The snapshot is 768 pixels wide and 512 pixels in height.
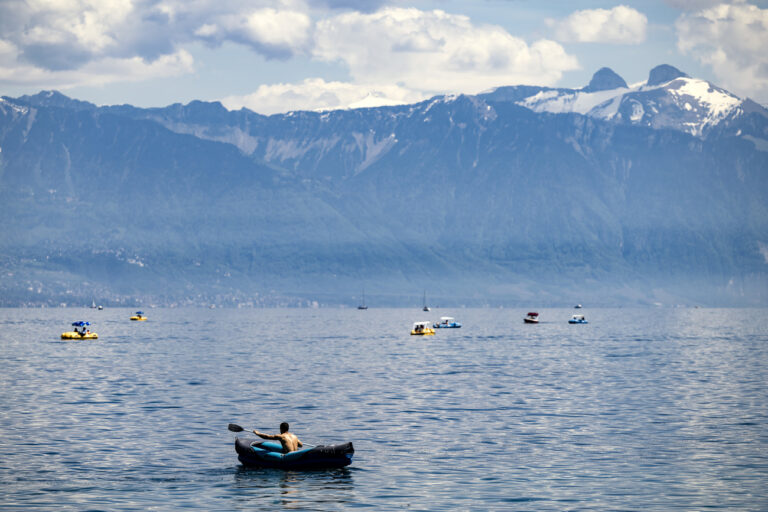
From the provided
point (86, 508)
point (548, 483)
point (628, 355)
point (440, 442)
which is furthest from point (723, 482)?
point (628, 355)

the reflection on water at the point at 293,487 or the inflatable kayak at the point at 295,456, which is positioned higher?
the inflatable kayak at the point at 295,456

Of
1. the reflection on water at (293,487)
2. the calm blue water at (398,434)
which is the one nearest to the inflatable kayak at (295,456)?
the reflection on water at (293,487)

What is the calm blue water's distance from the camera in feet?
170

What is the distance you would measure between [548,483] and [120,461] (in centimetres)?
2504

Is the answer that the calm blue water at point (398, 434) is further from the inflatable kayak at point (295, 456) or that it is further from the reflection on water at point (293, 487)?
the inflatable kayak at point (295, 456)

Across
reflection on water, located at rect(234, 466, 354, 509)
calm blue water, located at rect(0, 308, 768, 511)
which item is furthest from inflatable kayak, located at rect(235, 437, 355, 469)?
calm blue water, located at rect(0, 308, 768, 511)

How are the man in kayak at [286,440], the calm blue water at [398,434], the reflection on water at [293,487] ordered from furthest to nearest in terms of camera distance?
the man in kayak at [286,440], the calm blue water at [398,434], the reflection on water at [293,487]

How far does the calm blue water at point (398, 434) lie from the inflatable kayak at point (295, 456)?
607 mm

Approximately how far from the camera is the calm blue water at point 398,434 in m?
51.8

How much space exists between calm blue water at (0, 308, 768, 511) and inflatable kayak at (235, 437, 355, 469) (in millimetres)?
607

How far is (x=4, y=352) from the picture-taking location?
17012 centimetres

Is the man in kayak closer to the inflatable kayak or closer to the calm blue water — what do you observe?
the inflatable kayak

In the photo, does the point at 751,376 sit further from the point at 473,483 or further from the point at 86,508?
the point at 86,508

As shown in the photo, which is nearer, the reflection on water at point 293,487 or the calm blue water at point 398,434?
the reflection on water at point 293,487
